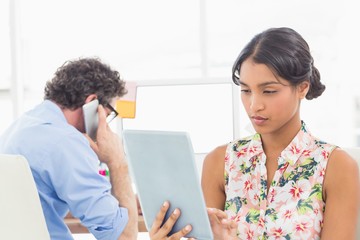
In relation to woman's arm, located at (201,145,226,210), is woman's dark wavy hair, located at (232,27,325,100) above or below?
above

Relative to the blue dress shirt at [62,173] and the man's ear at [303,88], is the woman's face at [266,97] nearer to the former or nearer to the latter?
the man's ear at [303,88]

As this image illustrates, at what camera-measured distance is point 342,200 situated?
1429 millimetres

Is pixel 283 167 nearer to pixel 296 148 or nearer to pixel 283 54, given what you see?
pixel 296 148

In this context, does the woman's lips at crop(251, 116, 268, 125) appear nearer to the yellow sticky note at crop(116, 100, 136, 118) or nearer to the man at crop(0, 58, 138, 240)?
the man at crop(0, 58, 138, 240)

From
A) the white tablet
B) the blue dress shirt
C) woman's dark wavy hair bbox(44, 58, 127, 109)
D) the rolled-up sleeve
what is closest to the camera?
the white tablet

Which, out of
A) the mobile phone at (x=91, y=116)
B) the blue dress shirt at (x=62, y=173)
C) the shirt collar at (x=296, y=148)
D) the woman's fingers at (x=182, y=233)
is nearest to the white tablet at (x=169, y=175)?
the woman's fingers at (x=182, y=233)

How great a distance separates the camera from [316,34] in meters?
4.30

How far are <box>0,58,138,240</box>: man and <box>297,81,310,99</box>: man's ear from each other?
0.66 m

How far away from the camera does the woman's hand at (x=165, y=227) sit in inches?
51.1

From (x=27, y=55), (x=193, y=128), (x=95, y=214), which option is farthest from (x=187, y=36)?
(x=95, y=214)

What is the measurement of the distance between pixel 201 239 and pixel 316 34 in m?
3.23

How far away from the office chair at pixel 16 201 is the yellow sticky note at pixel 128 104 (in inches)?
44.3

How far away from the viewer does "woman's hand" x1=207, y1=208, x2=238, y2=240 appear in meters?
1.39

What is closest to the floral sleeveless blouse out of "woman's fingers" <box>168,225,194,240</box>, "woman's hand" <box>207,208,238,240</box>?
"woman's hand" <box>207,208,238,240</box>
